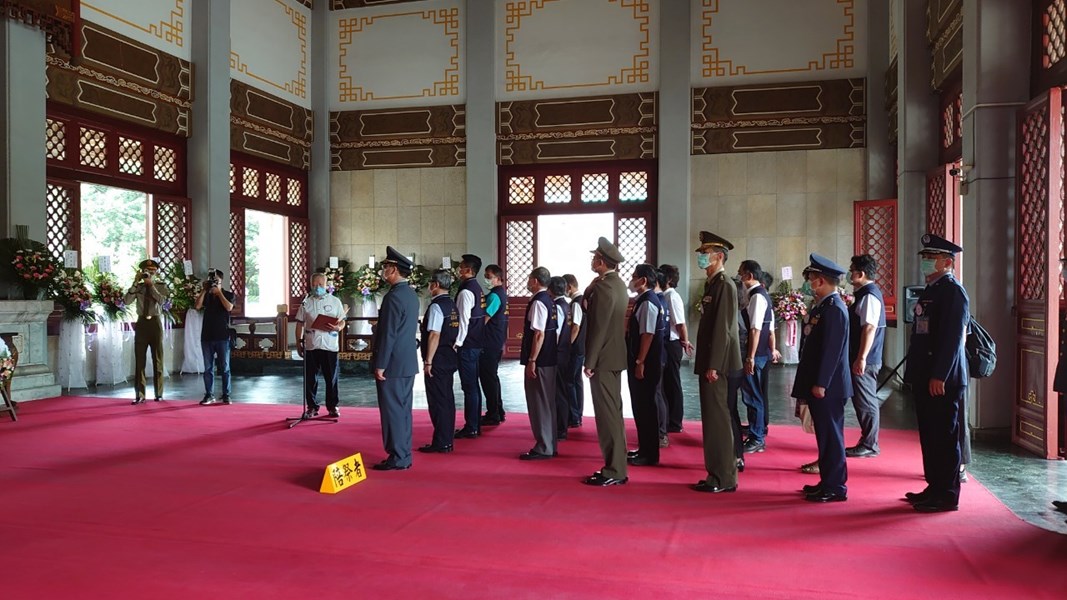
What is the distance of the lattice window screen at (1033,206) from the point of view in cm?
534

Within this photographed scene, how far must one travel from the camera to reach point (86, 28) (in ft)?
30.5

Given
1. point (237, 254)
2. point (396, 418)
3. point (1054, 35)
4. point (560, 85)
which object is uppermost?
point (560, 85)

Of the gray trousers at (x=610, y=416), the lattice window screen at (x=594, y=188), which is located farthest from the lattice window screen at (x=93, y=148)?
the gray trousers at (x=610, y=416)

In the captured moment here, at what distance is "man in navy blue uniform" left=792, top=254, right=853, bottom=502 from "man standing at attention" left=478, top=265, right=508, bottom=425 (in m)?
2.68

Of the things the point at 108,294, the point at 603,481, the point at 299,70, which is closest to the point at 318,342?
the point at 603,481

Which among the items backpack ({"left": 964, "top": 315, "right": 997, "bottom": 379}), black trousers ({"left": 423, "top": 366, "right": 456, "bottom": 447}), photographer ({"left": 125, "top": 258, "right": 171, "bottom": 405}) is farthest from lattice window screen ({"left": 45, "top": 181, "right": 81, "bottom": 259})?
backpack ({"left": 964, "top": 315, "right": 997, "bottom": 379})

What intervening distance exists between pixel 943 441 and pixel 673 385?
7.56ft

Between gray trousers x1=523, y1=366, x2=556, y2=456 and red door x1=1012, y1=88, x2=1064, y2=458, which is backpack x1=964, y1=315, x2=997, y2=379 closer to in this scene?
red door x1=1012, y1=88, x2=1064, y2=458

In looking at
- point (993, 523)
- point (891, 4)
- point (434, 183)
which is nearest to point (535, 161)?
point (434, 183)

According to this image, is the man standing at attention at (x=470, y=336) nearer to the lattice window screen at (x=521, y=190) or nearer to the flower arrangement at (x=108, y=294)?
the flower arrangement at (x=108, y=294)

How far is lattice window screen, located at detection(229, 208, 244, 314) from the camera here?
1195cm

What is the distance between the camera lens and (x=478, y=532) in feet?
12.2

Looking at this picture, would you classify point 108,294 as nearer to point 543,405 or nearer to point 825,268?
point 543,405

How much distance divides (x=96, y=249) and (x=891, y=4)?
644 inches
